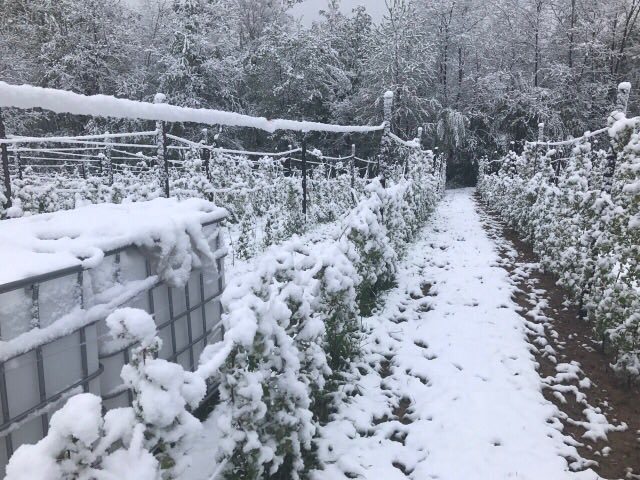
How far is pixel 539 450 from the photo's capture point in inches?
103

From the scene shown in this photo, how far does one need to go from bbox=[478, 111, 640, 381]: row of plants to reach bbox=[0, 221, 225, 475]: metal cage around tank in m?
2.97

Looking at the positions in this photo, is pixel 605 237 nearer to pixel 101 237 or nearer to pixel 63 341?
pixel 101 237

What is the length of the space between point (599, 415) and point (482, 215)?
1050cm

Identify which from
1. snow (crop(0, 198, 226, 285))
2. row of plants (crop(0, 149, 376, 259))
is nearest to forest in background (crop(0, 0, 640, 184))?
row of plants (crop(0, 149, 376, 259))

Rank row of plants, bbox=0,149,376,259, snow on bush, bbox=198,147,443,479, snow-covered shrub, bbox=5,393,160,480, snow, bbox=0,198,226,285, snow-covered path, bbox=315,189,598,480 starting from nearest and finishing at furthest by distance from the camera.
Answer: snow-covered shrub, bbox=5,393,160,480, snow, bbox=0,198,226,285, snow on bush, bbox=198,147,443,479, snow-covered path, bbox=315,189,598,480, row of plants, bbox=0,149,376,259

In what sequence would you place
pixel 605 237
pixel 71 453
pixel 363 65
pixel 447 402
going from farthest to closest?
pixel 363 65 → pixel 605 237 → pixel 447 402 → pixel 71 453

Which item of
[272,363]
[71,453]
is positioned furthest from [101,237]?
[71,453]

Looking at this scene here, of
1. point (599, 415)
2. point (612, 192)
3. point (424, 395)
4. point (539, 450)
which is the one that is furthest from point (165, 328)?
point (612, 192)

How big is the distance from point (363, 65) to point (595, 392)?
26.9 metres

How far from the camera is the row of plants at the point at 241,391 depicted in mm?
1095

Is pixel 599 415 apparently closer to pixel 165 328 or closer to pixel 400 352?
pixel 400 352

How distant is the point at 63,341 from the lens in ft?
5.27

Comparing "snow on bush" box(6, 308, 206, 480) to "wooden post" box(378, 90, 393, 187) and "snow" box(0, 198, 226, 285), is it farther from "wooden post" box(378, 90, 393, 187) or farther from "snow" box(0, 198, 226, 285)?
"wooden post" box(378, 90, 393, 187)

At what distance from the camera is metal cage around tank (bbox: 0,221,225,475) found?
1.43 m
